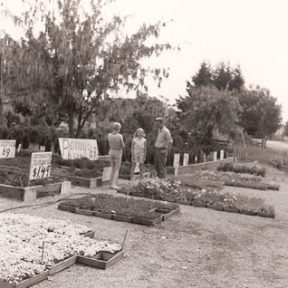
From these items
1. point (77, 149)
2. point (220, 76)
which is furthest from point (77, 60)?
point (220, 76)

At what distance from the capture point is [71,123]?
18547mm

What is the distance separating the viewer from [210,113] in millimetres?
28719

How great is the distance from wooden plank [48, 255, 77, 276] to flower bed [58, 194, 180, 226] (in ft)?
9.81

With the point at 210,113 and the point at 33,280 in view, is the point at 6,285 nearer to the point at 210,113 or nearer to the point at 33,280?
the point at 33,280

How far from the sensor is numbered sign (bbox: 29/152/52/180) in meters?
10.3

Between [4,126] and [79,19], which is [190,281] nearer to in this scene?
[79,19]

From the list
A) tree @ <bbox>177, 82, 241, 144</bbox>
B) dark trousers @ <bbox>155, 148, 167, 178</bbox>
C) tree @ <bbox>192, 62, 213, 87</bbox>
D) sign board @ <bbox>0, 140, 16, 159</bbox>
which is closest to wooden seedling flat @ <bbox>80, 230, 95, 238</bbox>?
Answer: sign board @ <bbox>0, 140, 16, 159</bbox>

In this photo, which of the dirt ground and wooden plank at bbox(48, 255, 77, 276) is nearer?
wooden plank at bbox(48, 255, 77, 276)

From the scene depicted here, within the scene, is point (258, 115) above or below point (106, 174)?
above

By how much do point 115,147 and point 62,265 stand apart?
23.1 feet

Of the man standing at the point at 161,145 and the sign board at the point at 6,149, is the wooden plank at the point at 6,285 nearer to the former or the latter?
the sign board at the point at 6,149

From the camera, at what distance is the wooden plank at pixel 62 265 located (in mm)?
5473

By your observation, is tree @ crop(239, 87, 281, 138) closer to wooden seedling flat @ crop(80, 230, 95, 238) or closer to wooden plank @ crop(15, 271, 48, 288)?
wooden seedling flat @ crop(80, 230, 95, 238)

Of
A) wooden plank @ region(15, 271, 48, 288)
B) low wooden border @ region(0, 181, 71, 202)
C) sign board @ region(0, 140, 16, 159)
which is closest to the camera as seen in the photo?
wooden plank @ region(15, 271, 48, 288)
